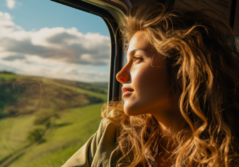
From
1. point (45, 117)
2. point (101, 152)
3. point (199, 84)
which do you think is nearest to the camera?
point (199, 84)

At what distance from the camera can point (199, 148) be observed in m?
0.90

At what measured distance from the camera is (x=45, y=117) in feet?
4.82

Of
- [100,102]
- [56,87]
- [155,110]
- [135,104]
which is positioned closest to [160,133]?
[155,110]

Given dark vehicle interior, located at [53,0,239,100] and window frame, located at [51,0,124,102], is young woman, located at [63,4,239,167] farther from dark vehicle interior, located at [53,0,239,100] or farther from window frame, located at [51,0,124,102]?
window frame, located at [51,0,124,102]

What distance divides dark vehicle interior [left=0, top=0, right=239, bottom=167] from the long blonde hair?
24 cm

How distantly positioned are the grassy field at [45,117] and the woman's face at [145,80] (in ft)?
2.17

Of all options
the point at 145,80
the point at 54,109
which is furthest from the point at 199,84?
the point at 54,109

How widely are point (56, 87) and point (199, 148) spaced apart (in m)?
1.15

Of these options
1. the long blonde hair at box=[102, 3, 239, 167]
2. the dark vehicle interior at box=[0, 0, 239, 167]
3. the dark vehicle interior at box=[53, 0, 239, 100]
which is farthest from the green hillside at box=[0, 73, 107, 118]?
the long blonde hair at box=[102, 3, 239, 167]

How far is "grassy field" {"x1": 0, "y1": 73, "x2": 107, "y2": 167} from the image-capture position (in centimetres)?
131

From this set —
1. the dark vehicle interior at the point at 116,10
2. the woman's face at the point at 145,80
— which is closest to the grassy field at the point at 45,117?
the dark vehicle interior at the point at 116,10

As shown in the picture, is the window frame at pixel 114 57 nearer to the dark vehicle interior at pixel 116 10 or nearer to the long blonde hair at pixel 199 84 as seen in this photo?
the dark vehicle interior at pixel 116 10

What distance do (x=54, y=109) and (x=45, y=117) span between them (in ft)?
0.31

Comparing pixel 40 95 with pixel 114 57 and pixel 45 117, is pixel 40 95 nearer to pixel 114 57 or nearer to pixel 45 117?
pixel 45 117
